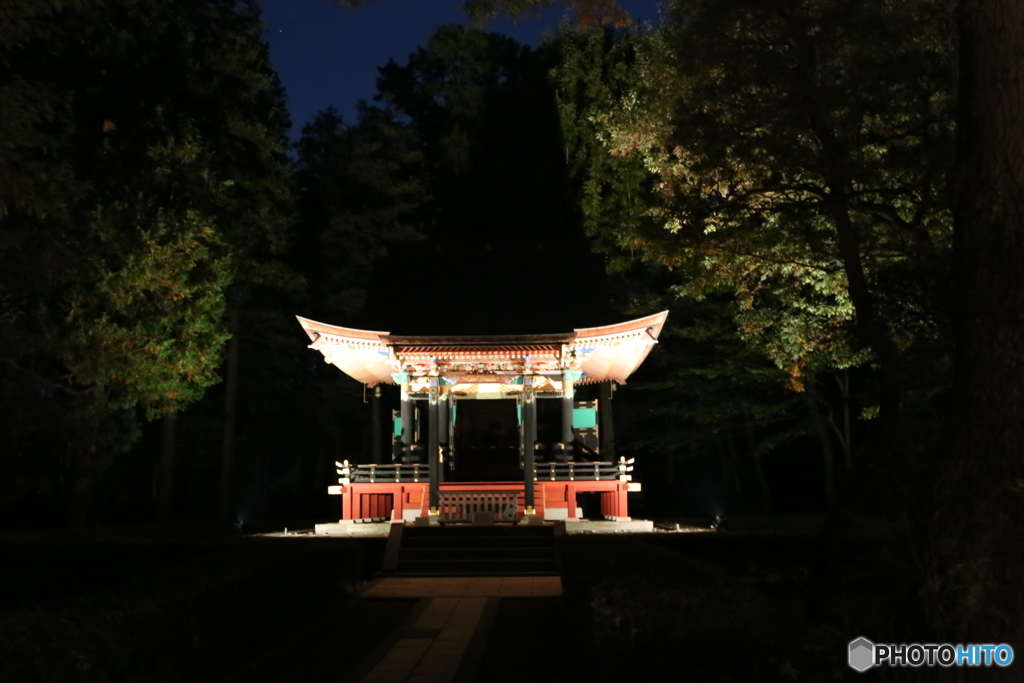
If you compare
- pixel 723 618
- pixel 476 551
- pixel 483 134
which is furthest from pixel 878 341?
pixel 483 134

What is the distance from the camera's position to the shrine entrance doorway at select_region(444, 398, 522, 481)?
2328 cm

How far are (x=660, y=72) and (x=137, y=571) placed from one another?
1027 centimetres

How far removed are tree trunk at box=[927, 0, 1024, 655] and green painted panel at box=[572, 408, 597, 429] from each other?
16.9 meters

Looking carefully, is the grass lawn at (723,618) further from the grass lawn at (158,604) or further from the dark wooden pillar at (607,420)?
the dark wooden pillar at (607,420)

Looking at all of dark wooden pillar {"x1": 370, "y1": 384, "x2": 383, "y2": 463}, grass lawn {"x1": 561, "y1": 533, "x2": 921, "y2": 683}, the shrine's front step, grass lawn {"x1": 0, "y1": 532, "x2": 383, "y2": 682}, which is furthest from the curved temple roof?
grass lawn {"x1": 561, "y1": 533, "x2": 921, "y2": 683}

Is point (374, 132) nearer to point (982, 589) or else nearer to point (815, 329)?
point (815, 329)

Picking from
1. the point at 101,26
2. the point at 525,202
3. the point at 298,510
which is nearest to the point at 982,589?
the point at 101,26

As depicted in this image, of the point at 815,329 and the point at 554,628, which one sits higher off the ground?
the point at 815,329

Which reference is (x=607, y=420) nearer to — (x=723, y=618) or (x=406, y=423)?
(x=406, y=423)

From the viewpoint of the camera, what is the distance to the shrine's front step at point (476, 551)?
50.9 ft

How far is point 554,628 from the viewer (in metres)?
10.2

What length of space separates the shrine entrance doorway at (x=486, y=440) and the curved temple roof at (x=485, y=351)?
2.60 meters

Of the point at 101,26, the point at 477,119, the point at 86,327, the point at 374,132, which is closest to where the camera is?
the point at 86,327

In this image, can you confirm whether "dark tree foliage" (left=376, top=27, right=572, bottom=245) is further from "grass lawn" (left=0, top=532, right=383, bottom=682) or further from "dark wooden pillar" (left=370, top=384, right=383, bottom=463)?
"grass lawn" (left=0, top=532, right=383, bottom=682)
